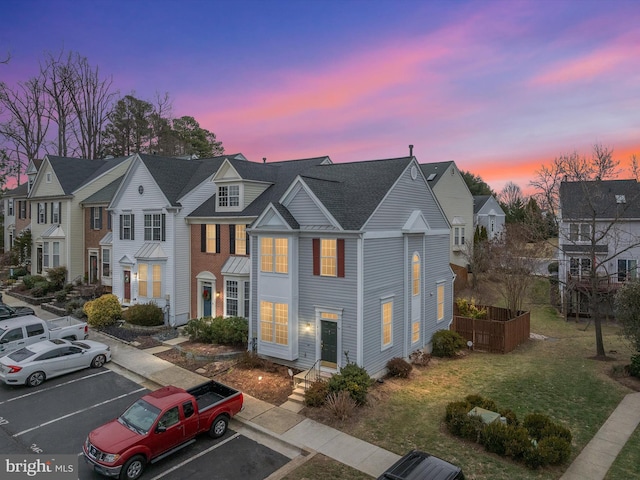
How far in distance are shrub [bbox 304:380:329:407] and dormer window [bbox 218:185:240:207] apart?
12895 mm

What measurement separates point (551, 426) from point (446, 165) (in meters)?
31.3

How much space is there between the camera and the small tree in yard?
17.5 metres

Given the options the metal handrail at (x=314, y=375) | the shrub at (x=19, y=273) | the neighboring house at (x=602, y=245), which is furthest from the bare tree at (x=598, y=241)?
the shrub at (x=19, y=273)

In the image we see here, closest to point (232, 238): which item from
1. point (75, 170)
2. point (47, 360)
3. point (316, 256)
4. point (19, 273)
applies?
point (316, 256)

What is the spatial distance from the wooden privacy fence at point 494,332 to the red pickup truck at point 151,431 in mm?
15259

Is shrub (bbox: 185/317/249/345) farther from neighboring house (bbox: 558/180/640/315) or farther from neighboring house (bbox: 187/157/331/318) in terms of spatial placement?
neighboring house (bbox: 558/180/640/315)

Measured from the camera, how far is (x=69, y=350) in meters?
Result: 17.9

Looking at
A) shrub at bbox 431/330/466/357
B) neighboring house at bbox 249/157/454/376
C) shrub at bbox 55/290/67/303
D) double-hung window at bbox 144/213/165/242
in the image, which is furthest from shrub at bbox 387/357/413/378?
shrub at bbox 55/290/67/303

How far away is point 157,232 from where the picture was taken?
26.1 meters

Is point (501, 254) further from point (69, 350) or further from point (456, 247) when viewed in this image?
point (69, 350)

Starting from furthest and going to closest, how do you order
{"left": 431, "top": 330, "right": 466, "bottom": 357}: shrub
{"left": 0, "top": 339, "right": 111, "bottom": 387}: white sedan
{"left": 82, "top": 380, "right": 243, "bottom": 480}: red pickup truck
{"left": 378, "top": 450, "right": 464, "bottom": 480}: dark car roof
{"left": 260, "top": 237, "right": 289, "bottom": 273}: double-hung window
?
{"left": 431, "top": 330, "right": 466, "bottom": 357}: shrub < {"left": 260, "top": 237, "right": 289, "bottom": 273}: double-hung window < {"left": 0, "top": 339, "right": 111, "bottom": 387}: white sedan < {"left": 82, "top": 380, "right": 243, "bottom": 480}: red pickup truck < {"left": 378, "top": 450, "right": 464, "bottom": 480}: dark car roof

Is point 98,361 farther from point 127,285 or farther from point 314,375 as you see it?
point 314,375

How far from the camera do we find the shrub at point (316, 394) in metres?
14.8

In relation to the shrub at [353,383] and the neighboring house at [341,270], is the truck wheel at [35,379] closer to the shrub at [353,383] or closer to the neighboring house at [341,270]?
the neighboring house at [341,270]
